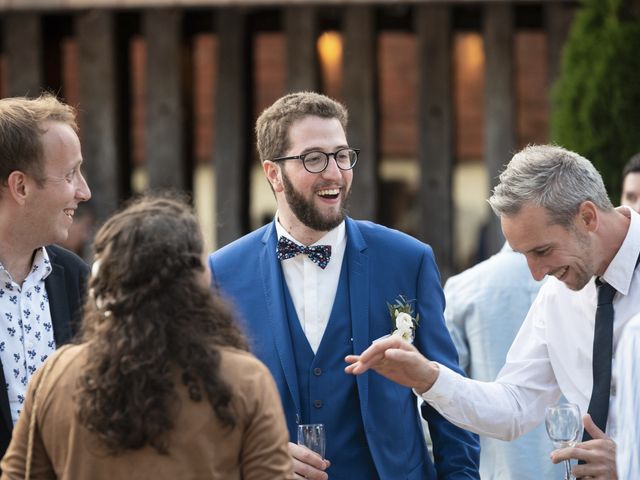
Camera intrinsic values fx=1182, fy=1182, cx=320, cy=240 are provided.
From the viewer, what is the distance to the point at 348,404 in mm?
3723

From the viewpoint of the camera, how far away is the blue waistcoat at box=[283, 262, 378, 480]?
369 cm

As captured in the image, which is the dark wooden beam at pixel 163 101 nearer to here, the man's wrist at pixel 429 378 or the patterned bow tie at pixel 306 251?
the patterned bow tie at pixel 306 251

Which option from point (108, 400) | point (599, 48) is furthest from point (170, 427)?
point (599, 48)

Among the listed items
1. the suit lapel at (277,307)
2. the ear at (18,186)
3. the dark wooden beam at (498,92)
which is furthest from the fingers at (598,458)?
the dark wooden beam at (498,92)

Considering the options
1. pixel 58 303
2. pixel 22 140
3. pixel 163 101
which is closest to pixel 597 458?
pixel 58 303

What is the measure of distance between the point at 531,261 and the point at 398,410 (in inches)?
25.0

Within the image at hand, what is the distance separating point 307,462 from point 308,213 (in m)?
0.87

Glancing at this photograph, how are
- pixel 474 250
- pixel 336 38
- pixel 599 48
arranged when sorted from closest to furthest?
pixel 599 48
pixel 336 38
pixel 474 250

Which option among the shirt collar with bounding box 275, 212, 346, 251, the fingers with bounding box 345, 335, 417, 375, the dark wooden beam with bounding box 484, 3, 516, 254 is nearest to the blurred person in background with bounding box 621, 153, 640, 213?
the dark wooden beam with bounding box 484, 3, 516, 254

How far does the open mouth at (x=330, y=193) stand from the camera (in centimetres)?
388

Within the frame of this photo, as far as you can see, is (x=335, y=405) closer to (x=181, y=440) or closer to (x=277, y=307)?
(x=277, y=307)

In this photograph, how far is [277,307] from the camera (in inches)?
149

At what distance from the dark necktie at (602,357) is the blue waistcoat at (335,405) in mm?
694

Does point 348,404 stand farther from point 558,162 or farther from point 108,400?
point 108,400
